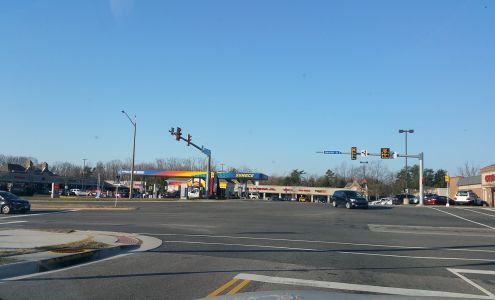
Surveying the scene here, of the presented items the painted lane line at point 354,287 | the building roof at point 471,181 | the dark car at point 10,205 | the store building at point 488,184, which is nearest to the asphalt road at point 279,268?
the painted lane line at point 354,287

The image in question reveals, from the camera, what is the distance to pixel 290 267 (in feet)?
38.3

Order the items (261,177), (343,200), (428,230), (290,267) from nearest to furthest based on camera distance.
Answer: (290,267), (428,230), (343,200), (261,177)

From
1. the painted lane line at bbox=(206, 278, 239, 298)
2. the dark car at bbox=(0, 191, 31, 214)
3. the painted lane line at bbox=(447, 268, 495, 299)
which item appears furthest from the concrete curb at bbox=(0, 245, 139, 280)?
the dark car at bbox=(0, 191, 31, 214)

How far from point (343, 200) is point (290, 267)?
109 ft

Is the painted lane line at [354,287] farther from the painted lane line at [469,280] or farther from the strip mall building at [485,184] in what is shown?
the strip mall building at [485,184]

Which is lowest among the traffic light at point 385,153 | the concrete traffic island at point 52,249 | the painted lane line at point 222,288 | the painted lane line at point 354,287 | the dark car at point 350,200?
the concrete traffic island at point 52,249

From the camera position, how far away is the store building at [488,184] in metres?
66.3

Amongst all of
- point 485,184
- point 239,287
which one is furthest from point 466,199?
point 239,287

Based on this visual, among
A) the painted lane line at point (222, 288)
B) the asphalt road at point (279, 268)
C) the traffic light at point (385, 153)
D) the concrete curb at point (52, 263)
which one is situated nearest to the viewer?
the painted lane line at point (222, 288)

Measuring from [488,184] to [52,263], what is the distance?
6753 cm

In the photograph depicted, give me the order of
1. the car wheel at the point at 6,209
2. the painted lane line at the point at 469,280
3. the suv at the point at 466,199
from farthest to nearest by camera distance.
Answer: the suv at the point at 466,199 < the car wheel at the point at 6,209 < the painted lane line at the point at 469,280

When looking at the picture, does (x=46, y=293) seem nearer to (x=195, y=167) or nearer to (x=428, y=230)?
(x=428, y=230)

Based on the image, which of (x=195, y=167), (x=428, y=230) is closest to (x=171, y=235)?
(x=428, y=230)

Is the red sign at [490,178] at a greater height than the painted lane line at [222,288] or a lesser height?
greater
